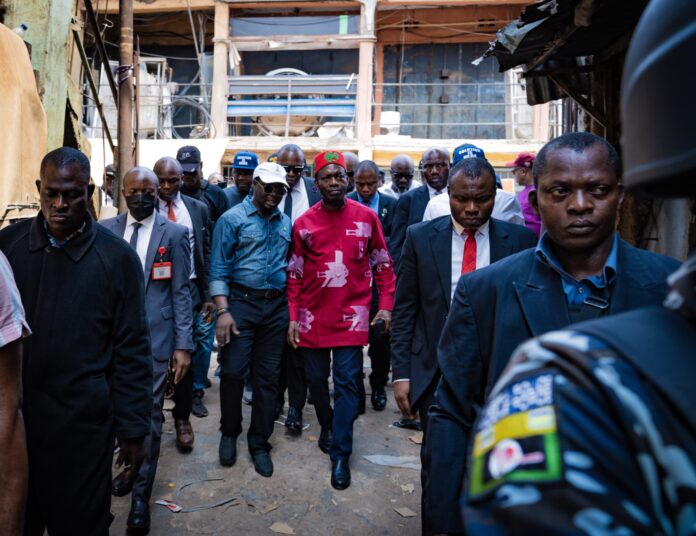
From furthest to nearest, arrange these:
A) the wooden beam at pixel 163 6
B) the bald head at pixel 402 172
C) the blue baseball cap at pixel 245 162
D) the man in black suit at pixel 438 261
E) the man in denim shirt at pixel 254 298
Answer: the wooden beam at pixel 163 6
the bald head at pixel 402 172
the blue baseball cap at pixel 245 162
the man in denim shirt at pixel 254 298
the man in black suit at pixel 438 261

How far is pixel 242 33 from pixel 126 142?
1042cm

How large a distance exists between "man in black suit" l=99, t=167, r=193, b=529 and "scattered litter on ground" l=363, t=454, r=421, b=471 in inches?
66.2

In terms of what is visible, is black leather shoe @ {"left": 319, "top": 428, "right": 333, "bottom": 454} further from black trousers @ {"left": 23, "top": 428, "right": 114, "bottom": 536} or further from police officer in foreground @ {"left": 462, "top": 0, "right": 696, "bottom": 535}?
police officer in foreground @ {"left": 462, "top": 0, "right": 696, "bottom": 535}

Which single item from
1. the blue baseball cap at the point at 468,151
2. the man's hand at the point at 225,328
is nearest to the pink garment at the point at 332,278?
the man's hand at the point at 225,328

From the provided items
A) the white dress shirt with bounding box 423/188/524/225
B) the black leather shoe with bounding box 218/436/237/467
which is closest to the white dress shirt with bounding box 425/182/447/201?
the white dress shirt with bounding box 423/188/524/225

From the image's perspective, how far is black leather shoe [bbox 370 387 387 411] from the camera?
5.99 meters

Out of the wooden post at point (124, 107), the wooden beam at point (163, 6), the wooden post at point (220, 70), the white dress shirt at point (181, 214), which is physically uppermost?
the wooden beam at point (163, 6)

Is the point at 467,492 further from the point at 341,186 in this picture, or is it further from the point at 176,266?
the point at 341,186

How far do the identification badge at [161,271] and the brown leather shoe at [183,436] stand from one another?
1.46 m

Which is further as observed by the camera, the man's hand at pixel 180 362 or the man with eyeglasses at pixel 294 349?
the man with eyeglasses at pixel 294 349

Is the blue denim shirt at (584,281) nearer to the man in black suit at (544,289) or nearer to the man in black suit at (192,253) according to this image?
the man in black suit at (544,289)

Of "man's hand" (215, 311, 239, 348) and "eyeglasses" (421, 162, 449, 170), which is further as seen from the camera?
"eyeglasses" (421, 162, 449, 170)

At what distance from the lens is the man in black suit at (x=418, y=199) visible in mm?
5969

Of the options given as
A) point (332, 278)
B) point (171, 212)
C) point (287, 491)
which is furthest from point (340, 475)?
point (171, 212)
